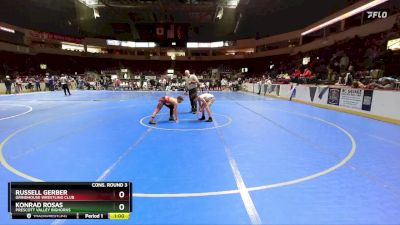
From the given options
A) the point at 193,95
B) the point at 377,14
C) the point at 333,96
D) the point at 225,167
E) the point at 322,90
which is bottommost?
the point at 225,167

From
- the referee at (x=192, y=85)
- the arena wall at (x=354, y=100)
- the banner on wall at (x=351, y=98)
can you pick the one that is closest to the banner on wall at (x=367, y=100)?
the arena wall at (x=354, y=100)

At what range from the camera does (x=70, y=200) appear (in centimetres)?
221

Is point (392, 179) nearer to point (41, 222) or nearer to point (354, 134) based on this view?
point (354, 134)

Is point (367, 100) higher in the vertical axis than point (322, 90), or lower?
lower

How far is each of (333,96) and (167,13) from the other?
90.4 ft

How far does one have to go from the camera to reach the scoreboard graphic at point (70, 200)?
2.19 metres

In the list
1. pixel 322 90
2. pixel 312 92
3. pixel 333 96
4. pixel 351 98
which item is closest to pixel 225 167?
pixel 351 98

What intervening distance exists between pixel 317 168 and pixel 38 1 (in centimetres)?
4402

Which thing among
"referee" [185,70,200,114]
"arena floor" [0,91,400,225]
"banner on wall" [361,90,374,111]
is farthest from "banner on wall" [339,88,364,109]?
"referee" [185,70,200,114]

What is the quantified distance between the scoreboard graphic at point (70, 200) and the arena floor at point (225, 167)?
0.93 meters

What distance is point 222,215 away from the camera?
3.21 metres

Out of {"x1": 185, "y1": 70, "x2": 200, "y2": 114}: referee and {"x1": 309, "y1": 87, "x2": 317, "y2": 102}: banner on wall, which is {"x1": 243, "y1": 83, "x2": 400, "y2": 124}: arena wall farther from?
{"x1": 185, "y1": 70, "x2": 200, "y2": 114}: referee

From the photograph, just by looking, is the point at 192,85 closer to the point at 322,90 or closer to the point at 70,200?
the point at 322,90

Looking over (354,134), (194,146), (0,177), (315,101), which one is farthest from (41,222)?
(315,101)
